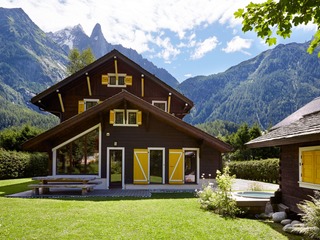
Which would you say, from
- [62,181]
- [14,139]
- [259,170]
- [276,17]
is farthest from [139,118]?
[14,139]

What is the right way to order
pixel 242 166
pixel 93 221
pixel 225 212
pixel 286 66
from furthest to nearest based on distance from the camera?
pixel 286 66
pixel 242 166
pixel 225 212
pixel 93 221

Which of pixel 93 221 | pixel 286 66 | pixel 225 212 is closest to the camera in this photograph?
pixel 93 221

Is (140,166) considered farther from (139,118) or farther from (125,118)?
(125,118)

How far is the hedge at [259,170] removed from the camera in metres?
22.4

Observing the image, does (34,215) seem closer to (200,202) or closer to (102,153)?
(200,202)

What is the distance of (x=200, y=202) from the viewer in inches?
421

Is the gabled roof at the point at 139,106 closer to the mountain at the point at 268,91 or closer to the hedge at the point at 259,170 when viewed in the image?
the hedge at the point at 259,170

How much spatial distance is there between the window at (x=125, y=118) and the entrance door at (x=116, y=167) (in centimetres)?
143

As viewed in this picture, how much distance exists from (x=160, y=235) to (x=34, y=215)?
3.78 meters

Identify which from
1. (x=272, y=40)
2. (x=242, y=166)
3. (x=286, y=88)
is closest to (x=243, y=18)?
(x=272, y=40)

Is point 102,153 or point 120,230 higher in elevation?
point 102,153

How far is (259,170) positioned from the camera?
23766 millimetres

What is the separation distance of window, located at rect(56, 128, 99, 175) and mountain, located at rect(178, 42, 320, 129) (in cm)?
13939

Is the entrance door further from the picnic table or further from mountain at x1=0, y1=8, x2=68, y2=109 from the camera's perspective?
mountain at x1=0, y1=8, x2=68, y2=109
